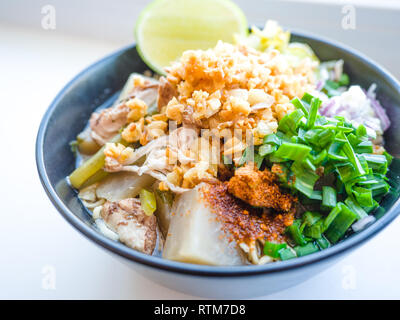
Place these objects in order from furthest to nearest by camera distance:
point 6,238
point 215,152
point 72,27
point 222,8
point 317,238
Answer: point 72,27, point 222,8, point 6,238, point 215,152, point 317,238

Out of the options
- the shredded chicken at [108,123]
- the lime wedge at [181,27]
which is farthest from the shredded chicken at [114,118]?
the lime wedge at [181,27]

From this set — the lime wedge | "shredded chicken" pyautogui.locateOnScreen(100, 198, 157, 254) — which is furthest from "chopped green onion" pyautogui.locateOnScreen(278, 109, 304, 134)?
the lime wedge

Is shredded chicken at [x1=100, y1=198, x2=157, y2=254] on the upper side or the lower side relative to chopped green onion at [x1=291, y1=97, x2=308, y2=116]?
lower

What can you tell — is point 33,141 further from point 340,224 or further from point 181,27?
point 340,224

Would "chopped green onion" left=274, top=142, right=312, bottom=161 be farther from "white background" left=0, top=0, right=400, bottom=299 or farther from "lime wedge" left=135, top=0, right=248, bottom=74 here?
"lime wedge" left=135, top=0, right=248, bottom=74
